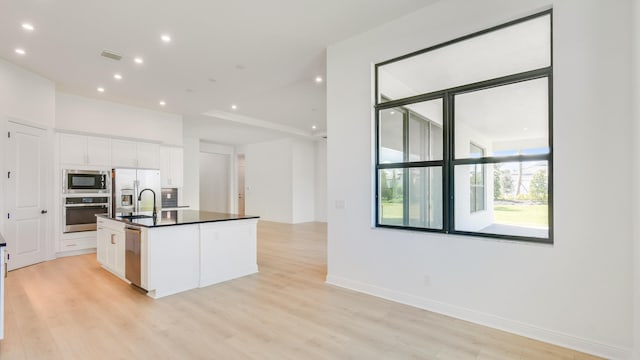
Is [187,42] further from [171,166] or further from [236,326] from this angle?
[171,166]

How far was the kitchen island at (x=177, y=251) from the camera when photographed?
3.53 metres

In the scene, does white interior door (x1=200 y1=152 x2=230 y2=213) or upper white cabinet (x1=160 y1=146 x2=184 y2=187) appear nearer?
upper white cabinet (x1=160 y1=146 x2=184 y2=187)

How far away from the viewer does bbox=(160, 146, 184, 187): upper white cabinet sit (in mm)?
7220

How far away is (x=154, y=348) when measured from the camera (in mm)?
2398

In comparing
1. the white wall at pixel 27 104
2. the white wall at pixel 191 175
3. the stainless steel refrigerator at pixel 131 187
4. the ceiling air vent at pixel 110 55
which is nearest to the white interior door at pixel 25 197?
the white wall at pixel 27 104

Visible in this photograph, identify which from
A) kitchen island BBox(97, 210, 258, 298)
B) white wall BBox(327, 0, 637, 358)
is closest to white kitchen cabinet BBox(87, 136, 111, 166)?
kitchen island BBox(97, 210, 258, 298)

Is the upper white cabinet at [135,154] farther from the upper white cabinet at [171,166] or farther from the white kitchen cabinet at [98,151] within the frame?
the upper white cabinet at [171,166]

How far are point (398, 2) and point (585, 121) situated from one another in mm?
2012

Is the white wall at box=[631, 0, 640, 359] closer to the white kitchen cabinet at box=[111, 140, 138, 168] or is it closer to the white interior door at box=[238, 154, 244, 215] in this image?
the white kitchen cabinet at box=[111, 140, 138, 168]

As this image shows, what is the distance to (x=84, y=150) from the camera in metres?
5.82

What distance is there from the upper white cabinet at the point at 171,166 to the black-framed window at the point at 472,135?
18.4 ft

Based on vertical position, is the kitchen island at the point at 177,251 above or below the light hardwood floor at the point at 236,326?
above

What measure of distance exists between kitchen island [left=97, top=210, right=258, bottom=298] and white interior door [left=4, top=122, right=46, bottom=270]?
4.52 ft

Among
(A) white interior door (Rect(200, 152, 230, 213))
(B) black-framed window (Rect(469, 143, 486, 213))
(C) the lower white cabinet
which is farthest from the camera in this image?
(A) white interior door (Rect(200, 152, 230, 213))
